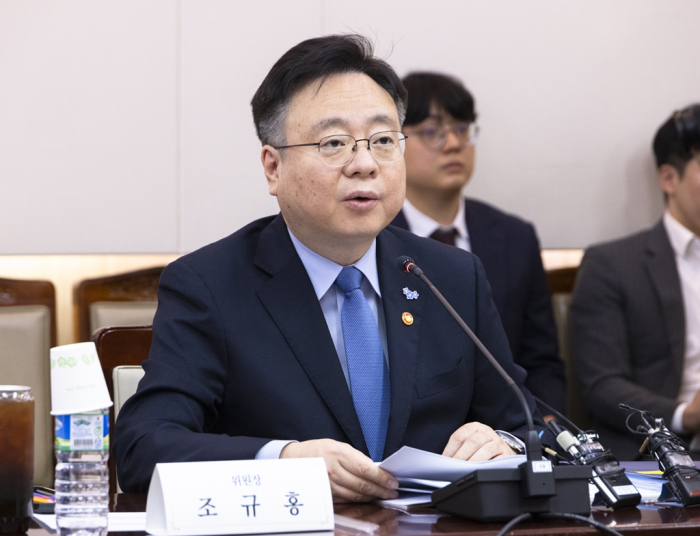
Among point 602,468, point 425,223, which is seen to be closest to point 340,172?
point 602,468

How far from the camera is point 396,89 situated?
174cm

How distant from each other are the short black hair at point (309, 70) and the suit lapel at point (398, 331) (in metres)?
0.31

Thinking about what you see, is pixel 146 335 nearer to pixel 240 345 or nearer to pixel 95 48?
pixel 240 345

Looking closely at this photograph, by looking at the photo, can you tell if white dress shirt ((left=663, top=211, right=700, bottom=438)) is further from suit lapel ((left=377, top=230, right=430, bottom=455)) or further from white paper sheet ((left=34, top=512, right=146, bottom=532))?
white paper sheet ((left=34, top=512, right=146, bottom=532))

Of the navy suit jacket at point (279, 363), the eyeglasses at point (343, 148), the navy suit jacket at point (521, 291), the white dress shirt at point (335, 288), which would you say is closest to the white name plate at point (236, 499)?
the navy suit jacket at point (279, 363)

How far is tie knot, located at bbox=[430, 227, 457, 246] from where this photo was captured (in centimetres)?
291

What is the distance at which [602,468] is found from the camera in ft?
3.83

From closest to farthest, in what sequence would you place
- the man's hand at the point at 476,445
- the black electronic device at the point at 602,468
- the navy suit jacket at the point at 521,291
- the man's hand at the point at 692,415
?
the black electronic device at the point at 602,468 < the man's hand at the point at 476,445 < the man's hand at the point at 692,415 < the navy suit jacket at the point at 521,291

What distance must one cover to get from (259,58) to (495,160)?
956 mm

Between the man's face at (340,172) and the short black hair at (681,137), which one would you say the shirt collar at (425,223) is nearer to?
the short black hair at (681,137)

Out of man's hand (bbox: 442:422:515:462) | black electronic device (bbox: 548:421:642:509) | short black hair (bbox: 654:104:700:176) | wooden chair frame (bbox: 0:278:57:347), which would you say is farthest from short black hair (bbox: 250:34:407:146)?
short black hair (bbox: 654:104:700:176)

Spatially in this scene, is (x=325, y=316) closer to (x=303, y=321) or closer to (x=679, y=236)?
(x=303, y=321)

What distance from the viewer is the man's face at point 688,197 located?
290 centimetres

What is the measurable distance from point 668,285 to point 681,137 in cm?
55
